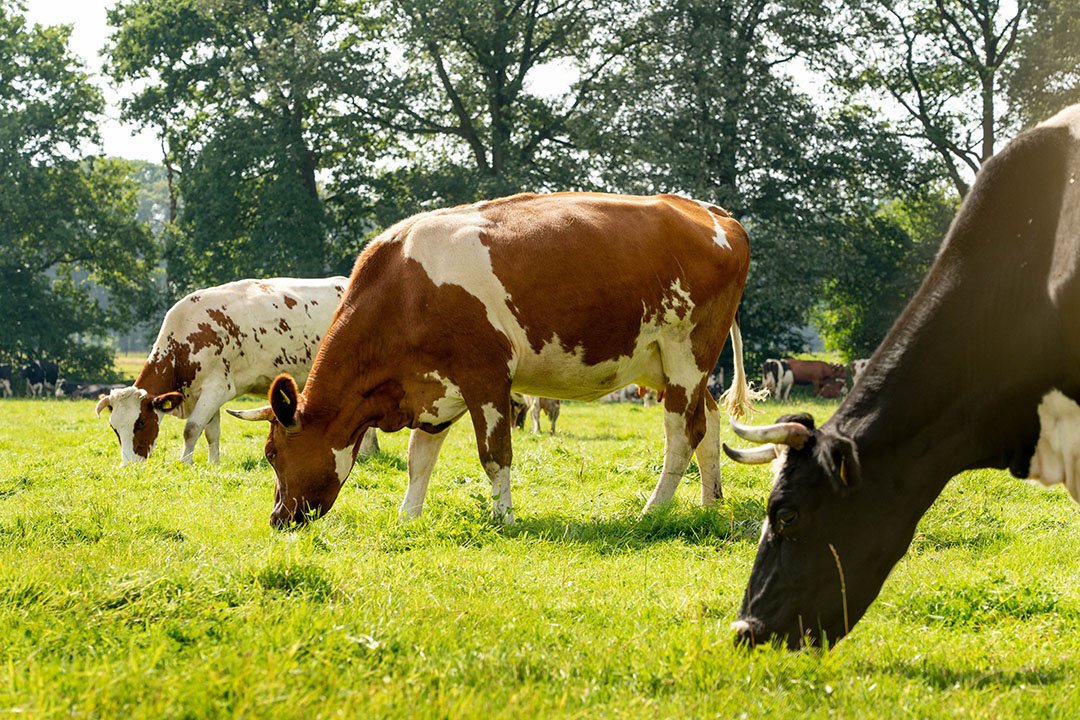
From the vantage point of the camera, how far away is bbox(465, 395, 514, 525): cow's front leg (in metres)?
7.17

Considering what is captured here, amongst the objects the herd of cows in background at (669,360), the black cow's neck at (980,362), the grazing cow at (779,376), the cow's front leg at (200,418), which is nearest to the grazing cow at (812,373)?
the grazing cow at (779,376)

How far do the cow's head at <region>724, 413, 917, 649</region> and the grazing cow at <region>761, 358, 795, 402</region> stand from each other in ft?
102

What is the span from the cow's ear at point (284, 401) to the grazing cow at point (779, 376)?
29054 millimetres

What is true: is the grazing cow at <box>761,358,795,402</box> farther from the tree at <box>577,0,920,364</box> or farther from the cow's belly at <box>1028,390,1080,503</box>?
the cow's belly at <box>1028,390,1080,503</box>

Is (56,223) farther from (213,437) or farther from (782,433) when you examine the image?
(782,433)

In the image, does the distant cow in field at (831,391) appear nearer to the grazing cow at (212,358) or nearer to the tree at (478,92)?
the tree at (478,92)

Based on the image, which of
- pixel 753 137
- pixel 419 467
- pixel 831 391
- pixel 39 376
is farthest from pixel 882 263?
pixel 39 376

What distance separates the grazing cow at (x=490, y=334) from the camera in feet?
23.5

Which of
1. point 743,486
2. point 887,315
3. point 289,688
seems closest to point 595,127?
point 887,315

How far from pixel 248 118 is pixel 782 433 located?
122 feet

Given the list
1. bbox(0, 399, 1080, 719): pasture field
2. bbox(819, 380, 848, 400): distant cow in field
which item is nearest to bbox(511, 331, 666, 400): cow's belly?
bbox(0, 399, 1080, 719): pasture field

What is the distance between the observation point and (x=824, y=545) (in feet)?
12.8

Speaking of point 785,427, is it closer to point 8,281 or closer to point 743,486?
point 743,486

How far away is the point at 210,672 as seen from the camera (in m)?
2.97
